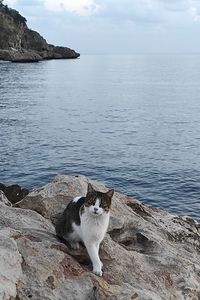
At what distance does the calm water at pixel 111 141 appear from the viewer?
32.1 metres

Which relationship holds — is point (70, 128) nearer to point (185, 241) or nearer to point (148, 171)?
point (148, 171)

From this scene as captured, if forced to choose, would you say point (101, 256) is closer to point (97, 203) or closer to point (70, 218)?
point (70, 218)

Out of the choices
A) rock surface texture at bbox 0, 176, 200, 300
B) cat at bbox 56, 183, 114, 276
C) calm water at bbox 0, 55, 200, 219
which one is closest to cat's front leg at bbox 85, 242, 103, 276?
cat at bbox 56, 183, 114, 276

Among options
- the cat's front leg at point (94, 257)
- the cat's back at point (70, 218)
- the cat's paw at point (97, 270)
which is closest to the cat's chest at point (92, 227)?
the cat's front leg at point (94, 257)

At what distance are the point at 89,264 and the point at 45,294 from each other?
1.82 m

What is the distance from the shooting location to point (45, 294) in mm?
9531

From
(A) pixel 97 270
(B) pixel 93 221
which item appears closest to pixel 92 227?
(B) pixel 93 221

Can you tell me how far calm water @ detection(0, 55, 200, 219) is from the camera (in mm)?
32062

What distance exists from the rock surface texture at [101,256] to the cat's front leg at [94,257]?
0.17 metres

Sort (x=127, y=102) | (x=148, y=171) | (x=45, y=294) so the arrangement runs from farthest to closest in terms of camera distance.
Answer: (x=127, y=102) → (x=148, y=171) → (x=45, y=294)

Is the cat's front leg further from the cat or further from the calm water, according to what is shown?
the calm water

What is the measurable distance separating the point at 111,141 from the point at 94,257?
114ft

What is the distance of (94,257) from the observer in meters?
10.7

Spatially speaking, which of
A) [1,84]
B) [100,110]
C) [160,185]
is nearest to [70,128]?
[100,110]
